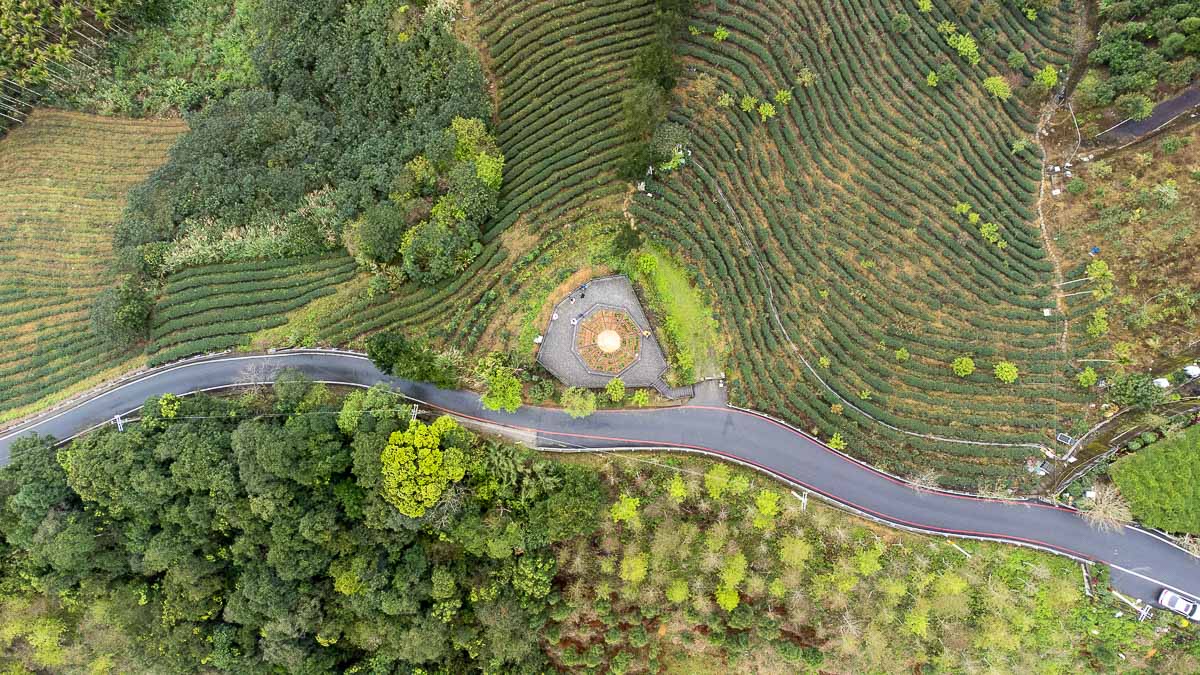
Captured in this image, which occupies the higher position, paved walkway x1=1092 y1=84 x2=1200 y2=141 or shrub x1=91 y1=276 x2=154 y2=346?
paved walkway x1=1092 y1=84 x2=1200 y2=141

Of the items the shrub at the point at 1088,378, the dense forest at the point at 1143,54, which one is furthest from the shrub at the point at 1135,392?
the dense forest at the point at 1143,54

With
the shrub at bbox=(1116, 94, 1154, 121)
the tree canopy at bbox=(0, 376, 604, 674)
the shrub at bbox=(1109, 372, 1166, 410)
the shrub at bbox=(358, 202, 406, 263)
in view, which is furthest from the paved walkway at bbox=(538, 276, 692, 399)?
the shrub at bbox=(1116, 94, 1154, 121)

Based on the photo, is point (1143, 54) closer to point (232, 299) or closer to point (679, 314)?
point (679, 314)

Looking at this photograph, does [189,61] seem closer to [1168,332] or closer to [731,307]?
[731,307]

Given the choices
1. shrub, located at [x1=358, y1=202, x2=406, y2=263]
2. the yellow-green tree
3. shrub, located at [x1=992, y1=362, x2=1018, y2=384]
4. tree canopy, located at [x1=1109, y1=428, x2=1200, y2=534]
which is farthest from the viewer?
shrub, located at [x1=358, y1=202, x2=406, y2=263]

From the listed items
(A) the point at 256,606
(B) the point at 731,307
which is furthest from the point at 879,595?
(A) the point at 256,606

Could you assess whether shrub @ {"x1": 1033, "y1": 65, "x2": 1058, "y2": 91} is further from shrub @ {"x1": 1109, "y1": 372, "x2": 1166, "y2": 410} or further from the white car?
the white car

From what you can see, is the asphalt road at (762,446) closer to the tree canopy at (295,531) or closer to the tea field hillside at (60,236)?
the tree canopy at (295,531)
